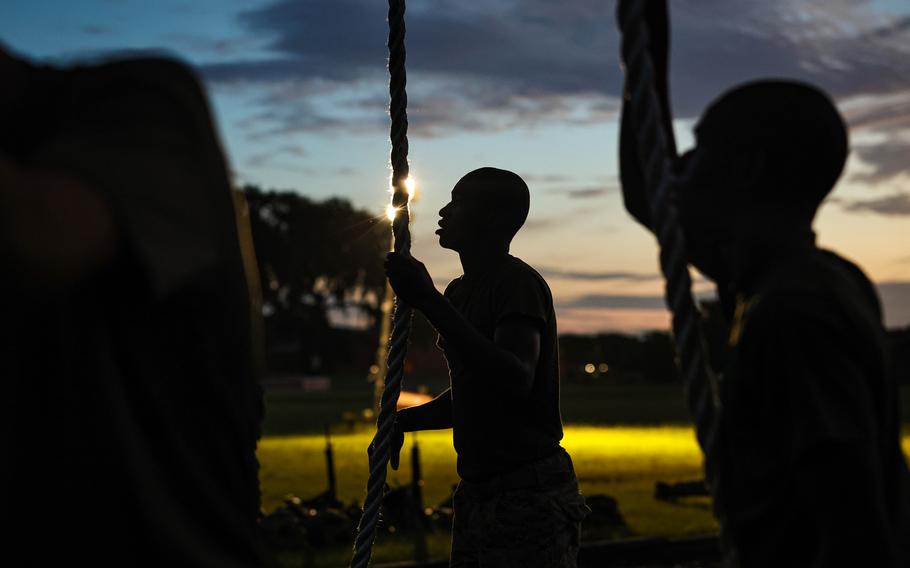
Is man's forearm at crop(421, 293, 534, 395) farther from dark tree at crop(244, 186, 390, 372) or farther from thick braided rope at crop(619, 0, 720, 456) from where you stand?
dark tree at crop(244, 186, 390, 372)

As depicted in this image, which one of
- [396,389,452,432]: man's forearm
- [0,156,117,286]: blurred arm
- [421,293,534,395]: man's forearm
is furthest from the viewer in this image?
[396,389,452,432]: man's forearm

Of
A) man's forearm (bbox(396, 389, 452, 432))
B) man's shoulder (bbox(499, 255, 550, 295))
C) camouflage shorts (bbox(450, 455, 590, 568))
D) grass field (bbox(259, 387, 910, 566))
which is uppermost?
man's shoulder (bbox(499, 255, 550, 295))

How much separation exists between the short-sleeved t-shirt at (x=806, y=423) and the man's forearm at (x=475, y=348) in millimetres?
1510

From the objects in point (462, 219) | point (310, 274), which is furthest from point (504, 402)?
point (310, 274)

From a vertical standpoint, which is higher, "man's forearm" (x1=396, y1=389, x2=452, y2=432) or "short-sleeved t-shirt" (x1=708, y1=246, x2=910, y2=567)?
"short-sleeved t-shirt" (x1=708, y1=246, x2=910, y2=567)

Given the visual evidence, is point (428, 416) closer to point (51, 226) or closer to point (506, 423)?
point (506, 423)

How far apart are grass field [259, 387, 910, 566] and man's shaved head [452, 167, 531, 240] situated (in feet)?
20.3

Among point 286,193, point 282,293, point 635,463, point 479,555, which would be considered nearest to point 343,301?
point 282,293

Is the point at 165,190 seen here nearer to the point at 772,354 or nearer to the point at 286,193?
the point at 772,354

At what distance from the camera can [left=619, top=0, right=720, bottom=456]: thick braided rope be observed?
1.97 meters

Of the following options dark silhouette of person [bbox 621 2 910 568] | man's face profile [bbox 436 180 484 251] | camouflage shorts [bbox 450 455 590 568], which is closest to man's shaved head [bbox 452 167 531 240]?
man's face profile [bbox 436 180 484 251]

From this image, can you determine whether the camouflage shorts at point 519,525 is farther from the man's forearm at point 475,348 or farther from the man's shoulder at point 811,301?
the man's shoulder at point 811,301

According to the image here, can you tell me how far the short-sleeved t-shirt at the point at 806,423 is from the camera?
1765 millimetres

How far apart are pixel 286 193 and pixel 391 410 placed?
263 ft
